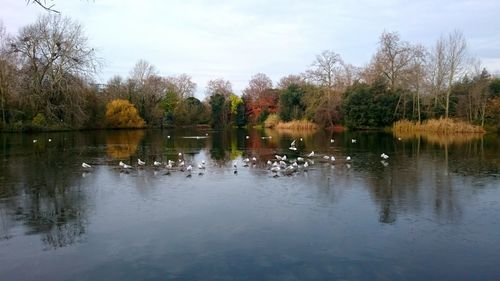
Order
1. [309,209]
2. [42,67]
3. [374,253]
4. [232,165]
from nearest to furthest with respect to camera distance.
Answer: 1. [374,253]
2. [309,209]
3. [232,165]
4. [42,67]

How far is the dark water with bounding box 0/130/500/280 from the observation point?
5.85 m

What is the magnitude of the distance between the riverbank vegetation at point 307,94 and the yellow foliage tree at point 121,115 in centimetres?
11

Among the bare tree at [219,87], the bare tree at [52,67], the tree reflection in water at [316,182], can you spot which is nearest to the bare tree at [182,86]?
the bare tree at [219,87]

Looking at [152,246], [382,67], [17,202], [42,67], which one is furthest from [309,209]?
[382,67]

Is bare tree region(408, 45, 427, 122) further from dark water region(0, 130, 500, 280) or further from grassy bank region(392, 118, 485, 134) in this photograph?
dark water region(0, 130, 500, 280)

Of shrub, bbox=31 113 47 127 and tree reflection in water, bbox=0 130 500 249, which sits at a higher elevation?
shrub, bbox=31 113 47 127

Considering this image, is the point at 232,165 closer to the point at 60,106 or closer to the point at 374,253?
the point at 374,253

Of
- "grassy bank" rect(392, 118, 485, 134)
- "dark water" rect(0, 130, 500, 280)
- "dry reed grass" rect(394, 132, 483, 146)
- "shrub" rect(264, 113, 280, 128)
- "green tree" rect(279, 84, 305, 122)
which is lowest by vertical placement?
"dark water" rect(0, 130, 500, 280)

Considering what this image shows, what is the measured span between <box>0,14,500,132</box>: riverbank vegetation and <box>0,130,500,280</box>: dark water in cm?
2505

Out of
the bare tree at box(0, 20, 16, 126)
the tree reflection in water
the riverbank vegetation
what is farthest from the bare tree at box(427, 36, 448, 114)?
the bare tree at box(0, 20, 16, 126)

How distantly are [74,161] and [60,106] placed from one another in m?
23.6

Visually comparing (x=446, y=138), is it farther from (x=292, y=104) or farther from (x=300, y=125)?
(x=292, y=104)

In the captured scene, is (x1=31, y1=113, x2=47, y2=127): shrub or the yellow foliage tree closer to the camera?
(x1=31, y1=113, x2=47, y2=127): shrub

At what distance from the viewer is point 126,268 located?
582cm
